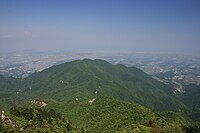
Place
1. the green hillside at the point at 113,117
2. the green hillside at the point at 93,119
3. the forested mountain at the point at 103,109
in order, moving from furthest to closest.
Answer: the green hillside at the point at 113,117 → the forested mountain at the point at 103,109 → the green hillside at the point at 93,119

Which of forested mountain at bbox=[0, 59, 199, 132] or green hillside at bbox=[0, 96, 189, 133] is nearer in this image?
green hillside at bbox=[0, 96, 189, 133]

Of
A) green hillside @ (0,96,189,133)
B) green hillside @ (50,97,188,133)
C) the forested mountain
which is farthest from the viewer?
green hillside @ (50,97,188,133)

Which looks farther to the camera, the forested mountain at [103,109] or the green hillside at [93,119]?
the forested mountain at [103,109]

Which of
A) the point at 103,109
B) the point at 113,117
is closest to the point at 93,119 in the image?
the point at 113,117

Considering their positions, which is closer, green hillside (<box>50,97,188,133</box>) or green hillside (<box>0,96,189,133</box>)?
→ green hillside (<box>0,96,189,133</box>)

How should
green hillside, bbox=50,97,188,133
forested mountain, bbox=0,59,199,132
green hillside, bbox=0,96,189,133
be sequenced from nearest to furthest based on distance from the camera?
green hillside, bbox=0,96,189,133, forested mountain, bbox=0,59,199,132, green hillside, bbox=50,97,188,133

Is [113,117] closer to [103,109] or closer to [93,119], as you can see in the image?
Answer: [93,119]

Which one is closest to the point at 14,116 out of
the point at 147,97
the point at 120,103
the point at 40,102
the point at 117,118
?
the point at 117,118

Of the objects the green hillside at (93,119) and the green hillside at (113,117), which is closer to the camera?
the green hillside at (93,119)

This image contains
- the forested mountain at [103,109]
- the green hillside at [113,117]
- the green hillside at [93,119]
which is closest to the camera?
the green hillside at [93,119]

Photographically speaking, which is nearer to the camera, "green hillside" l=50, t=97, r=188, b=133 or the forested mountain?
the forested mountain

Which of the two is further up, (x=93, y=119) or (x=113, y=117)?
(x=113, y=117)
